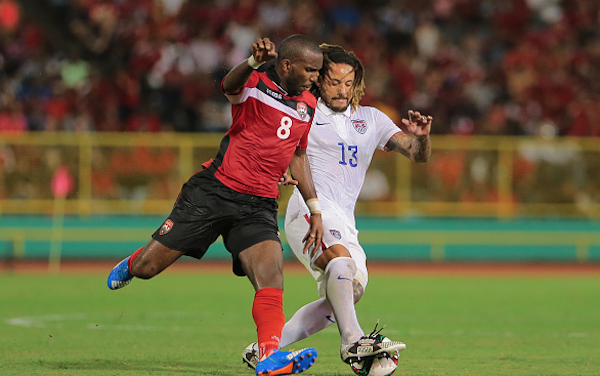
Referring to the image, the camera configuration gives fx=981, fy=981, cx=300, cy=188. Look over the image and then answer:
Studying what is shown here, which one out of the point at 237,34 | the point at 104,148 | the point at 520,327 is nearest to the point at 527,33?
the point at 237,34

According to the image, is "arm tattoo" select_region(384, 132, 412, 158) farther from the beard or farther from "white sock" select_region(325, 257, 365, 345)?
"white sock" select_region(325, 257, 365, 345)

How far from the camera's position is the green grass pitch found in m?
7.23

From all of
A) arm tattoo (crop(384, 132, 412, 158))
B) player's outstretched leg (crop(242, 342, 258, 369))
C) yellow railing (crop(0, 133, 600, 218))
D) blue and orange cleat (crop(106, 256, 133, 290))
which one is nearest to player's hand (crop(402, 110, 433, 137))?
arm tattoo (crop(384, 132, 412, 158))

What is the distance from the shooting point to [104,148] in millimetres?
19031

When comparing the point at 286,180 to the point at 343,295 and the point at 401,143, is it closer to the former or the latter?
the point at 343,295

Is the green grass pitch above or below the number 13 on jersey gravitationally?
below

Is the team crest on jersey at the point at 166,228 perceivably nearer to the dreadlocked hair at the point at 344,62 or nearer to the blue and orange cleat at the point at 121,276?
the blue and orange cleat at the point at 121,276

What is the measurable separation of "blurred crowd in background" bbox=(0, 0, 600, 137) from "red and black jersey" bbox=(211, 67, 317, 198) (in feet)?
43.2

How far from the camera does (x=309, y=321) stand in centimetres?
723

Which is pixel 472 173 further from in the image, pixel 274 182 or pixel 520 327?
pixel 274 182

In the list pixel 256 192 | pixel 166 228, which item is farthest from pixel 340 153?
pixel 166 228

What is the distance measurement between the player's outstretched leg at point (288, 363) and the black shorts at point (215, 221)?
0.84 m

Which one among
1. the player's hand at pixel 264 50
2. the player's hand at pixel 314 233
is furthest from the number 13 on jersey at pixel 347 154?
the player's hand at pixel 264 50

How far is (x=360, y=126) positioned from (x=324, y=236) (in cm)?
106
